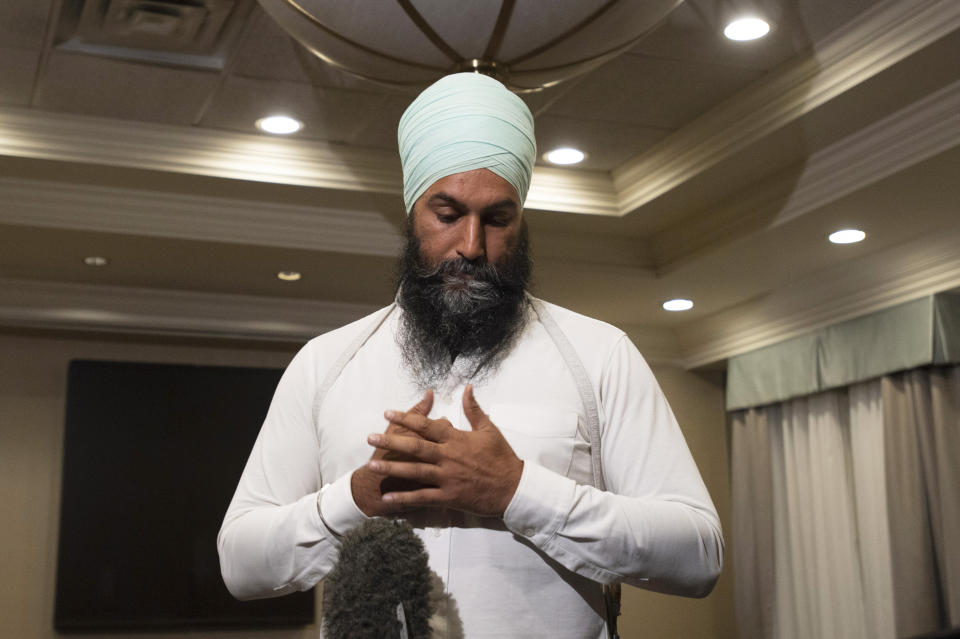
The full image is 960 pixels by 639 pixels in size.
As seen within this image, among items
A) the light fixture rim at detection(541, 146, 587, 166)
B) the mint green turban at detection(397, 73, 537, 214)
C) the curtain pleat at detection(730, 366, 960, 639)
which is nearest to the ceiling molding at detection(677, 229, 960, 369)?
the curtain pleat at detection(730, 366, 960, 639)

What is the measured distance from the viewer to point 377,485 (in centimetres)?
122

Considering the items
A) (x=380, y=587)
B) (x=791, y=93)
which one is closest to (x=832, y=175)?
(x=791, y=93)

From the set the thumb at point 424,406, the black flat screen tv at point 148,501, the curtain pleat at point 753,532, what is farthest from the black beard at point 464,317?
the curtain pleat at point 753,532

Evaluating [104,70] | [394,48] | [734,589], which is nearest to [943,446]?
[734,589]

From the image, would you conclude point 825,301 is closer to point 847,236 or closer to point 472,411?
point 847,236

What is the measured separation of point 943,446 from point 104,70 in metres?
3.87

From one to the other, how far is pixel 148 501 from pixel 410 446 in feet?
16.8

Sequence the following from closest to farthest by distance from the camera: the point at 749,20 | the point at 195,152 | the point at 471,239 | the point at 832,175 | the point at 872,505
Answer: the point at 471,239, the point at 749,20, the point at 832,175, the point at 195,152, the point at 872,505

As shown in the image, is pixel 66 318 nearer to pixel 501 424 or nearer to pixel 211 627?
pixel 211 627

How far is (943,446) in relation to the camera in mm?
5074

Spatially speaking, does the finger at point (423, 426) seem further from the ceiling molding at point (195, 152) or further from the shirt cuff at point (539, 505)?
the ceiling molding at point (195, 152)

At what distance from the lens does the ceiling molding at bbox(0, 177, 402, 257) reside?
4898mm

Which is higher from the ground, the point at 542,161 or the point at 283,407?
the point at 542,161

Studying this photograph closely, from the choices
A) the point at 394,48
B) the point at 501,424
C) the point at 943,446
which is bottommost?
the point at 501,424
